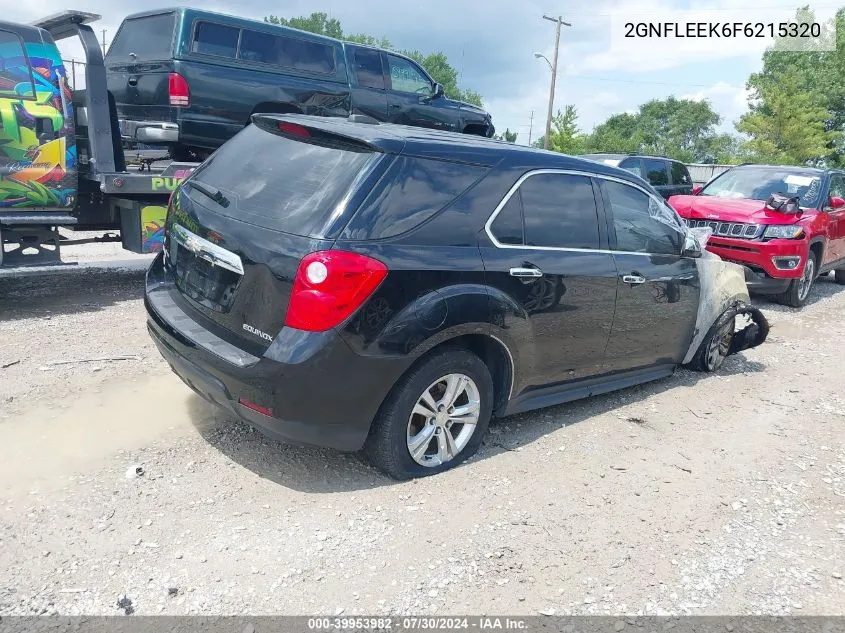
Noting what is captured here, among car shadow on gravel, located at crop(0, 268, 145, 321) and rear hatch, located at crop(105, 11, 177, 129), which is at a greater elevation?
rear hatch, located at crop(105, 11, 177, 129)

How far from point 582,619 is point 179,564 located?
165 cm

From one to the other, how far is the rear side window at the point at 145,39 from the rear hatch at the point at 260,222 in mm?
5251

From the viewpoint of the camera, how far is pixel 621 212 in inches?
179

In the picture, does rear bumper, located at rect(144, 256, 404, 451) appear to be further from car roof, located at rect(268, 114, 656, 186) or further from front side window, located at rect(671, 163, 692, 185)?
front side window, located at rect(671, 163, 692, 185)

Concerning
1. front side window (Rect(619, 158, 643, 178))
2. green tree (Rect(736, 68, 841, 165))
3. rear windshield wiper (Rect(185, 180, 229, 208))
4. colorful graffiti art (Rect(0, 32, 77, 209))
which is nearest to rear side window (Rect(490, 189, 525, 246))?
rear windshield wiper (Rect(185, 180, 229, 208))

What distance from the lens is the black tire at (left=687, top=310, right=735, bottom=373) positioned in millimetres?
5590

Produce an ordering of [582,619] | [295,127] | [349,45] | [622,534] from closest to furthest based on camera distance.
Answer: [582,619]
[622,534]
[295,127]
[349,45]

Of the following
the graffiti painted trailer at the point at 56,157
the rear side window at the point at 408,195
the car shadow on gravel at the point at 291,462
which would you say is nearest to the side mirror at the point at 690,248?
the rear side window at the point at 408,195

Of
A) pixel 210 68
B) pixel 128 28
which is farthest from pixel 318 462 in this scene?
pixel 128 28

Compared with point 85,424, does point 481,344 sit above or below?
above

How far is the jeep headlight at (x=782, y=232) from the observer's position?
8.59 m

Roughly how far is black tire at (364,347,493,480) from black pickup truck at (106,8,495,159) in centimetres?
546

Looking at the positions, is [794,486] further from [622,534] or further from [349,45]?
[349,45]

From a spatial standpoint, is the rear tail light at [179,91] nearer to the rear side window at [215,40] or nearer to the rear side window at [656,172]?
the rear side window at [215,40]
